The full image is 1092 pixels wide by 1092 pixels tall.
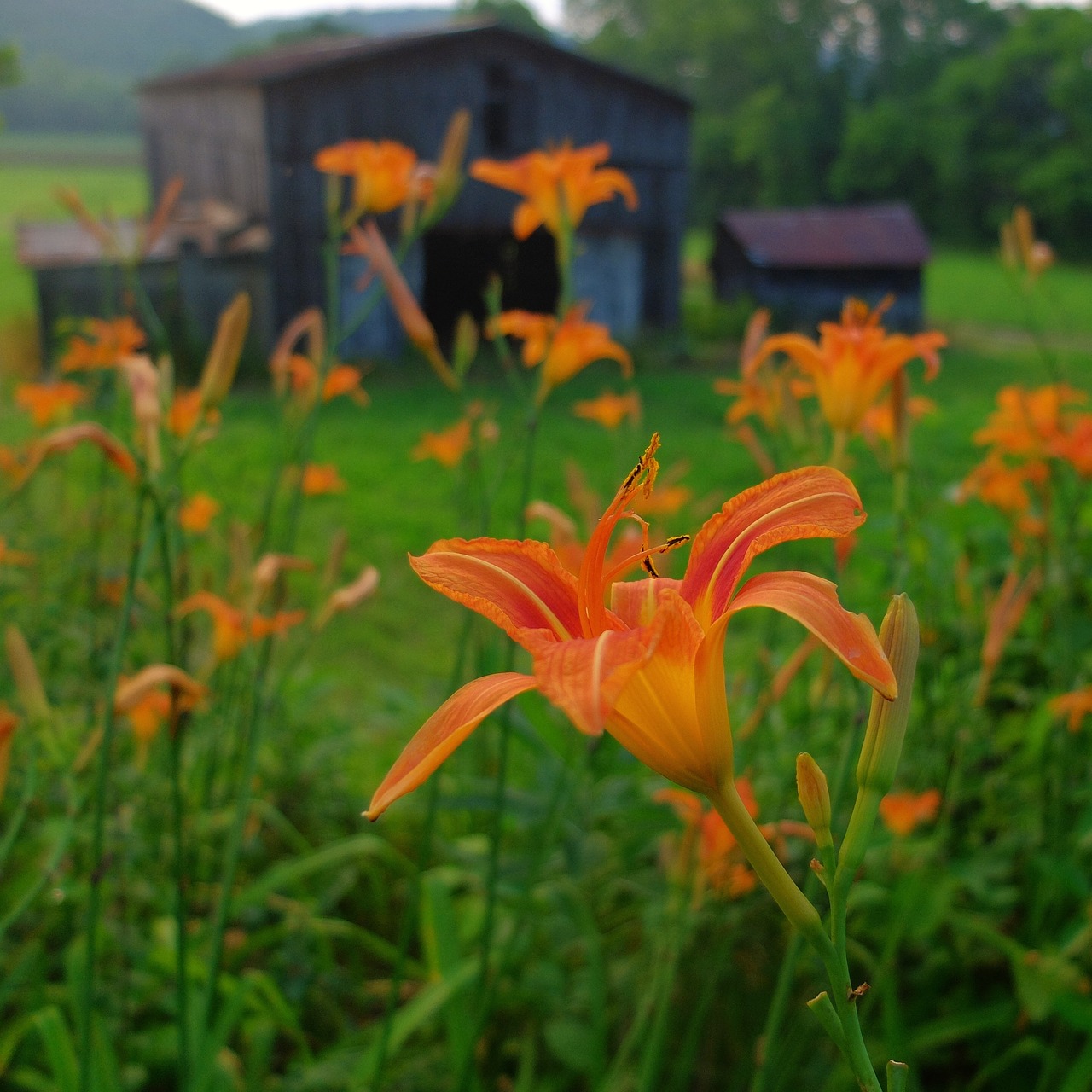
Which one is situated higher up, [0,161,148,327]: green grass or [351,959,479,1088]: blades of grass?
[0,161,148,327]: green grass

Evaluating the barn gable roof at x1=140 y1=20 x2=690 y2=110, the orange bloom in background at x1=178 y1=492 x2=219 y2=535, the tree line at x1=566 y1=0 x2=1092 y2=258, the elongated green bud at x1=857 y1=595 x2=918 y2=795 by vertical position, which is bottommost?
the orange bloom in background at x1=178 y1=492 x2=219 y2=535

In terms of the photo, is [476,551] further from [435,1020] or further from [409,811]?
[409,811]

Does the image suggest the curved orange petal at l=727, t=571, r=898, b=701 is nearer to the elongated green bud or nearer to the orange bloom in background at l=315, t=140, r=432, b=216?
the elongated green bud

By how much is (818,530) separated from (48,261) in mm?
10274

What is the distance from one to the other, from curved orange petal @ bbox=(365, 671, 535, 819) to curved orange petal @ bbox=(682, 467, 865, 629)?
0.13 meters

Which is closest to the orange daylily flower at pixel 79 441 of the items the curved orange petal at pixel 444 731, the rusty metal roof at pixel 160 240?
the curved orange petal at pixel 444 731

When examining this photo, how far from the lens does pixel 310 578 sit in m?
4.98

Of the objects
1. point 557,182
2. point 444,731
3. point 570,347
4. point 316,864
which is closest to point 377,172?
point 557,182

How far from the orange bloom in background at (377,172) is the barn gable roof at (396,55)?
9.30m

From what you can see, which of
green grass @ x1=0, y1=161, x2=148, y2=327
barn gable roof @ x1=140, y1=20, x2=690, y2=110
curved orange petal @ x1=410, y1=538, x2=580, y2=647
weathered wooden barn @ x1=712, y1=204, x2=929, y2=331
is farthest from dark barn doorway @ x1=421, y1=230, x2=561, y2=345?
curved orange petal @ x1=410, y1=538, x2=580, y2=647

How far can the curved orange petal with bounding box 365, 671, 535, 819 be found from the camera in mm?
→ 444

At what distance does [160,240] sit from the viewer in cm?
935

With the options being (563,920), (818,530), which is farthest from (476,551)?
(563,920)

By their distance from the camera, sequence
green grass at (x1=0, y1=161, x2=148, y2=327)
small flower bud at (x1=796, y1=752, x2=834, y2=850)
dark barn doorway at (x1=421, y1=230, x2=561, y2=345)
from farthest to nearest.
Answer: green grass at (x1=0, y1=161, x2=148, y2=327)
dark barn doorway at (x1=421, y1=230, x2=561, y2=345)
small flower bud at (x1=796, y1=752, x2=834, y2=850)
